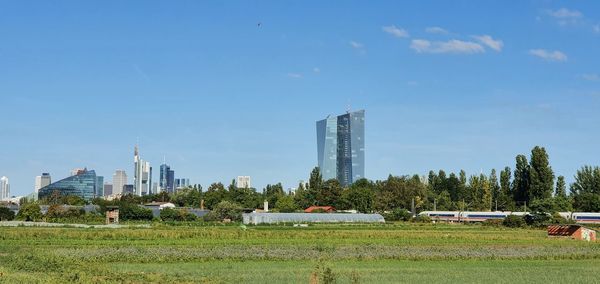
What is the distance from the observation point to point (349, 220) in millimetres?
138625

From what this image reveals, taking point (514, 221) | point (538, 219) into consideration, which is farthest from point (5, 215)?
A: point (538, 219)

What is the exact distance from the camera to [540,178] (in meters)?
137

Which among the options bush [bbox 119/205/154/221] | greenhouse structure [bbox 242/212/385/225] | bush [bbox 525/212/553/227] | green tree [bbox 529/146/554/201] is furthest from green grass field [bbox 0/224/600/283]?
green tree [bbox 529/146/554/201]

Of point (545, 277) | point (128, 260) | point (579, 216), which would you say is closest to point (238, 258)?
point (128, 260)

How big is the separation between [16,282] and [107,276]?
Result: 5.14m

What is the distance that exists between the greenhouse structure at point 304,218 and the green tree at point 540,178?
104 feet

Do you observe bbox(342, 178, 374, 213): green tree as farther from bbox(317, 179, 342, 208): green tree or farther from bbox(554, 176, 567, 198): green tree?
bbox(554, 176, 567, 198): green tree

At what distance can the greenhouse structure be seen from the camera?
124m

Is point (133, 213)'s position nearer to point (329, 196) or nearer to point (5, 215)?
point (5, 215)

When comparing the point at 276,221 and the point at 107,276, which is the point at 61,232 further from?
the point at 276,221

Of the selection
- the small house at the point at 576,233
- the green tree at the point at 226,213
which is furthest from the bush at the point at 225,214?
the small house at the point at 576,233

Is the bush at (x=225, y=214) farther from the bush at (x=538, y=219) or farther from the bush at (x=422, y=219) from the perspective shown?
the bush at (x=538, y=219)

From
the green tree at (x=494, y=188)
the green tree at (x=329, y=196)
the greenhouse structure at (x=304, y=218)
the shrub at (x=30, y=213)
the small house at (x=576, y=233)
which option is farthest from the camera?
the green tree at (x=329, y=196)

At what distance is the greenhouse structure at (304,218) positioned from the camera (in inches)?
4875
